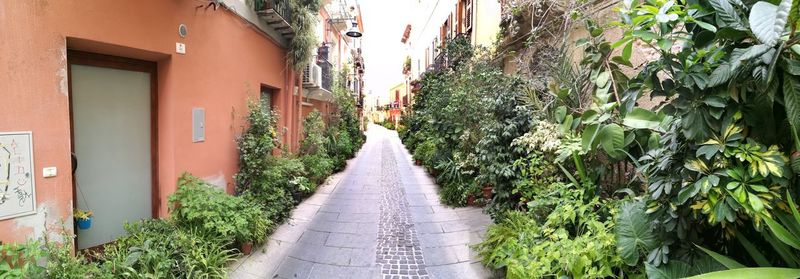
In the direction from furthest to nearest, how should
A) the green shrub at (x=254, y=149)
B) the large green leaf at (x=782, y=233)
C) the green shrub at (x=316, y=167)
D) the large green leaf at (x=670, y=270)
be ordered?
the green shrub at (x=316, y=167) → the green shrub at (x=254, y=149) → the large green leaf at (x=670, y=270) → the large green leaf at (x=782, y=233)

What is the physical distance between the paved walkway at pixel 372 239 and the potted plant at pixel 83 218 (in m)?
1.48

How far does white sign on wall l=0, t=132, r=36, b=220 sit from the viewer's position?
2713mm

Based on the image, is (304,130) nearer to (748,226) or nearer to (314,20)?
(314,20)

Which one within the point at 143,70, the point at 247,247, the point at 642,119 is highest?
the point at 143,70

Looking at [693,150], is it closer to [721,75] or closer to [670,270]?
[721,75]

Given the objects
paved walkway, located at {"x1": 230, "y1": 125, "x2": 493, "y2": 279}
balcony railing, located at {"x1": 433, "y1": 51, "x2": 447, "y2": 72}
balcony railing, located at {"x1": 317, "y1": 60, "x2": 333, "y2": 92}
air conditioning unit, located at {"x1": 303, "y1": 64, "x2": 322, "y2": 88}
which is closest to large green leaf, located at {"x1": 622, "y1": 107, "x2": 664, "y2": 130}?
paved walkway, located at {"x1": 230, "y1": 125, "x2": 493, "y2": 279}

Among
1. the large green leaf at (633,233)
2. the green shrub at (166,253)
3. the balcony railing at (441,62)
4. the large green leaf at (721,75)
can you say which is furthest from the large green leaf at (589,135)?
the balcony railing at (441,62)

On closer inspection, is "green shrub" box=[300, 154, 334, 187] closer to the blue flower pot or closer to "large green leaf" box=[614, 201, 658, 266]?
the blue flower pot

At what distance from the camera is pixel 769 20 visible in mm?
1271

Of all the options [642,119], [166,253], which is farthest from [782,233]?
[166,253]

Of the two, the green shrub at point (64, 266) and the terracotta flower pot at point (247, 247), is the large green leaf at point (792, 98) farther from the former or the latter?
the terracotta flower pot at point (247, 247)

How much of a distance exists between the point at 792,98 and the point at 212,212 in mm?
4494

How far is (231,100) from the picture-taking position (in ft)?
17.9

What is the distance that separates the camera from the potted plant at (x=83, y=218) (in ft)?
11.2
